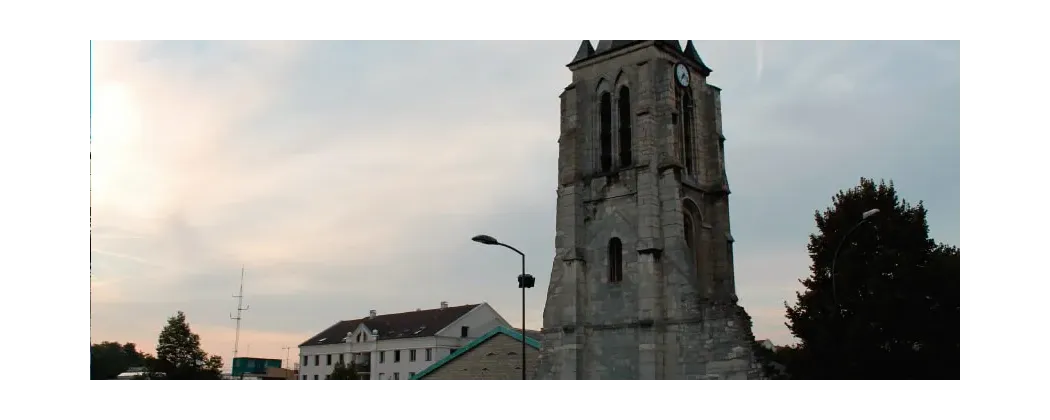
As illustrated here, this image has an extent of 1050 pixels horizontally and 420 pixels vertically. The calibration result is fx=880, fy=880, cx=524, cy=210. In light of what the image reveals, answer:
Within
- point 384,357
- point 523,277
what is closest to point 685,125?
point 523,277

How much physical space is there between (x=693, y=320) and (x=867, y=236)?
7172mm

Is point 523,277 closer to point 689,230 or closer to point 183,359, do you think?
point 689,230

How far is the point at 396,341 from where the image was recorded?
213 ft

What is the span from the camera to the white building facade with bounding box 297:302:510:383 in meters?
61.9

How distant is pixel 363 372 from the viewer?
213 ft

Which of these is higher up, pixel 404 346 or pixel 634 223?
pixel 634 223

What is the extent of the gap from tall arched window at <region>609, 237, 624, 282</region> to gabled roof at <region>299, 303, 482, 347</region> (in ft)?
89.8

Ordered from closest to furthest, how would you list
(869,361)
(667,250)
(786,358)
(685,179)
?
1. (869,361)
2. (786,358)
3. (667,250)
4. (685,179)

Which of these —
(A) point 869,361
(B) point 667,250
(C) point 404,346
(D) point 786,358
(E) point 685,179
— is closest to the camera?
(A) point 869,361

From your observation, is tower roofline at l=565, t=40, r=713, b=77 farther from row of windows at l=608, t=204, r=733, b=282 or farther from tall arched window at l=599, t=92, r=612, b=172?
row of windows at l=608, t=204, r=733, b=282

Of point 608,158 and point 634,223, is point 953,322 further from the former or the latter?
point 608,158

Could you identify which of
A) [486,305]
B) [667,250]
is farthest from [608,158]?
[486,305]

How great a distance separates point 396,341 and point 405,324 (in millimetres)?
1593

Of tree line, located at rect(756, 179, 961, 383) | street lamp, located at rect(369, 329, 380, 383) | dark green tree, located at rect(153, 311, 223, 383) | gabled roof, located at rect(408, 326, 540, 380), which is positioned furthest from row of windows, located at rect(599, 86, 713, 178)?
street lamp, located at rect(369, 329, 380, 383)
